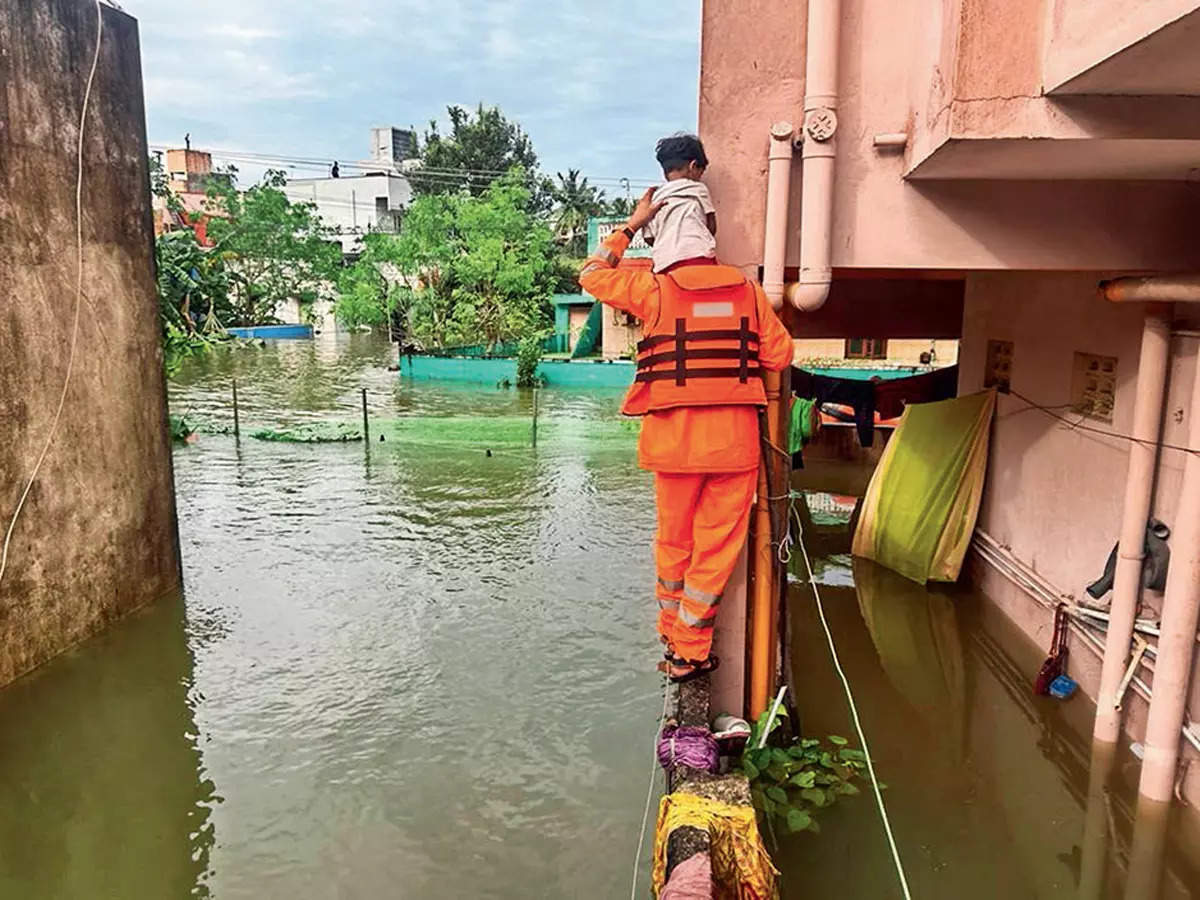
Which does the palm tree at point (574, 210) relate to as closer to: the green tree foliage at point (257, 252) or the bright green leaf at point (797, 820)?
the green tree foliage at point (257, 252)

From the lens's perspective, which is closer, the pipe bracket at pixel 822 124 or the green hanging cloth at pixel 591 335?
the pipe bracket at pixel 822 124

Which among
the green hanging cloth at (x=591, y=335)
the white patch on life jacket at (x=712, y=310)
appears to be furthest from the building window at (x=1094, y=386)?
the green hanging cloth at (x=591, y=335)

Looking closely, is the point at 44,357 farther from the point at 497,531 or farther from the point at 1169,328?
the point at 1169,328

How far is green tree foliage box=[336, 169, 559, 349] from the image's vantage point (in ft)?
82.1

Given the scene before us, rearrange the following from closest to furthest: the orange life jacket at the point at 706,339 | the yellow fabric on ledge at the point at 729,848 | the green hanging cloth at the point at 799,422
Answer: the yellow fabric on ledge at the point at 729,848 < the orange life jacket at the point at 706,339 < the green hanging cloth at the point at 799,422

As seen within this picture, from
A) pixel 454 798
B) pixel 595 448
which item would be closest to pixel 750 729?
pixel 454 798

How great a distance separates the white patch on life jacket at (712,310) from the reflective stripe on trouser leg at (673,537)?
0.65 metres

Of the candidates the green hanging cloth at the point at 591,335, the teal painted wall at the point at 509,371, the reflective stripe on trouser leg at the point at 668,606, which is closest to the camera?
the reflective stripe on trouser leg at the point at 668,606

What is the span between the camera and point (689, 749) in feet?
10.5

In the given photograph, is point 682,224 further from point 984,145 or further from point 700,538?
point 700,538

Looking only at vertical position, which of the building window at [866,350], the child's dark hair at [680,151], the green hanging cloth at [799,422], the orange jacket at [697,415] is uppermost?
the child's dark hair at [680,151]

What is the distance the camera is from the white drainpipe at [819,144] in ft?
10.9

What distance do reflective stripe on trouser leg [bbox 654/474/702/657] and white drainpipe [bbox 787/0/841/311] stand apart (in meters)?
0.93

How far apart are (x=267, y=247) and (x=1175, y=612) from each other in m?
34.3
